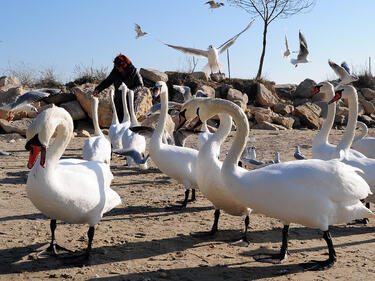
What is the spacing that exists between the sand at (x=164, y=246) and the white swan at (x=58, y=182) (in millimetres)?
314

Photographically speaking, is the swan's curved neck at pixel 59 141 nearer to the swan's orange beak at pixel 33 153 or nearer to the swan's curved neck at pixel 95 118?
the swan's orange beak at pixel 33 153

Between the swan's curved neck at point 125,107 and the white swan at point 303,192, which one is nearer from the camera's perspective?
the white swan at point 303,192

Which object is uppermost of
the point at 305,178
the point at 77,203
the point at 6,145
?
the point at 305,178

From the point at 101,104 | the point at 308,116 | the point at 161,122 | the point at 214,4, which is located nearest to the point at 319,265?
the point at 161,122

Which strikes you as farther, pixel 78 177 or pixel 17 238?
pixel 17 238

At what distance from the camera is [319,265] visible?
403cm

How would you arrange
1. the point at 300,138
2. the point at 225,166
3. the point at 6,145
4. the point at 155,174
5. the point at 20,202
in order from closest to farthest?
1. the point at 225,166
2. the point at 20,202
3. the point at 155,174
4. the point at 6,145
5. the point at 300,138

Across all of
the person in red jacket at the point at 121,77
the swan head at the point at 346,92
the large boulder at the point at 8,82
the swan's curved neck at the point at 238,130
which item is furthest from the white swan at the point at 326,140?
the large boulder at the point at 8,82

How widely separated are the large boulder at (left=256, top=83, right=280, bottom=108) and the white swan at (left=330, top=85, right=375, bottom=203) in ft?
39.5

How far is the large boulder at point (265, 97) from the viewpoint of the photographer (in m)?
19.3

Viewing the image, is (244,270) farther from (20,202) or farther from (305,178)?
(20,202)

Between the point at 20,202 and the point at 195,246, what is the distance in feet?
8.96

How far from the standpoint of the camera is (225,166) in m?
4.08

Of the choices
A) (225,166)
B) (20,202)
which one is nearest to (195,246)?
(225,166)
